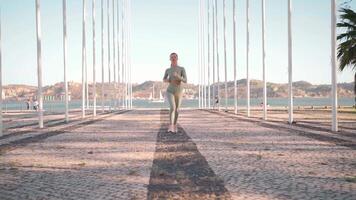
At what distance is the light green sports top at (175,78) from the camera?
13039mm

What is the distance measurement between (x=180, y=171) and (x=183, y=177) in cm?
49

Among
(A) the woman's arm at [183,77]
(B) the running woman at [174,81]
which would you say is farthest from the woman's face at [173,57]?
(A) the woman's arm at [183,77]

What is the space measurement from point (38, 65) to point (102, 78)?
20581 mm

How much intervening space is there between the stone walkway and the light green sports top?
284cm

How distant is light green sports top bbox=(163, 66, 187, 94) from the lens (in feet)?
42.8

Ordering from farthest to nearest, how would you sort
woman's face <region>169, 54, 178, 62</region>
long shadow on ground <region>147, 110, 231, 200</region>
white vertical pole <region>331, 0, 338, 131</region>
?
white vertical pole <region>331, 0, 338, 131</region> < woman's face <region>169, 54, 178, 62</region> < long shadow on ground <region>147, 110, 231, 200</region>

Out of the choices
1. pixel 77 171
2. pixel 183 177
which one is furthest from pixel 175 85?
pixel 183 177

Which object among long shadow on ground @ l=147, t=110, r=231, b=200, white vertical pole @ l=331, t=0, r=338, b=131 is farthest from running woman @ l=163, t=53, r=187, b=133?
white vertical pole @ l=331, t=0, r=338, b=131

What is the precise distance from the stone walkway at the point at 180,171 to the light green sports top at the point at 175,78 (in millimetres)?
2841

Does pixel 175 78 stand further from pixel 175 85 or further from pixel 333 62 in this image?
pixel 333 62

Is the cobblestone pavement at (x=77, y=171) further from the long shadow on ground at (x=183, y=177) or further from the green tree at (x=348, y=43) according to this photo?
the green tree at (x=348, y=43)

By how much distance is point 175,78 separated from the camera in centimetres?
1302

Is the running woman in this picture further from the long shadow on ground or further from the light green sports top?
the long shadow on ground

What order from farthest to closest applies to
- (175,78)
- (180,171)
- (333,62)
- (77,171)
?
(333,62) < (175,78) < (77,171) < (180,171)
